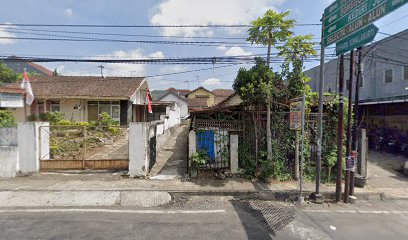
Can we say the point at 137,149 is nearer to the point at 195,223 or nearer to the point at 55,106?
the point at 195,223

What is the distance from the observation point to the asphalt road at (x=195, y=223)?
156 inches

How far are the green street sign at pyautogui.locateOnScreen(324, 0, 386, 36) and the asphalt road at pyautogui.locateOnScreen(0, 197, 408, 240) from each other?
173 inches

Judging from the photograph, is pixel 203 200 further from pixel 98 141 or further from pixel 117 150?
pixel 98 141

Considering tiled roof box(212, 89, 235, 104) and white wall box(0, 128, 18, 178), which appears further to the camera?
tiled roof box(212, 89, 235, 104)

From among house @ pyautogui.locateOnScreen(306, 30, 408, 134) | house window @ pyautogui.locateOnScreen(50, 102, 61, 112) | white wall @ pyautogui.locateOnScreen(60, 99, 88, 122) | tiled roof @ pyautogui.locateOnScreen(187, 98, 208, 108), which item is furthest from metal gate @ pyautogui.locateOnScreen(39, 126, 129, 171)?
tiled roof @ pyautogui.locateOnScreen(187, 98, 208, 108)

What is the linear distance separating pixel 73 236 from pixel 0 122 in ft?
26.6

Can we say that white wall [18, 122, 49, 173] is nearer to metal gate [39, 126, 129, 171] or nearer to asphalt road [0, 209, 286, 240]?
metal gate [39, 126, 129, 171]

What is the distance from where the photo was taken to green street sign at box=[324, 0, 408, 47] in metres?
3.82

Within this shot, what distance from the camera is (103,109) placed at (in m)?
17.8

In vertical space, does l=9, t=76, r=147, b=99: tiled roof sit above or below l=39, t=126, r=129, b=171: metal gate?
above

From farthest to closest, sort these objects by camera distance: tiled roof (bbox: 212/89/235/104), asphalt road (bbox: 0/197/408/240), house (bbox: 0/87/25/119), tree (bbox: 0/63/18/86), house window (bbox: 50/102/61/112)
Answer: tiled roof (bbox: 212/89/235/104), tree (bbox: 0/63/18/86), house window (bbox: 50/102/61/112), house (bbox: 0/87/25/119), asphalt road (bbox: 0/197/408/240)

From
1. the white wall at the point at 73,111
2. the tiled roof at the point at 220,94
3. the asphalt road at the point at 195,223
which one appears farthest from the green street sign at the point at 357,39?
the tiled roof at the point at 220,94

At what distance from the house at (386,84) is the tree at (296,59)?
21.4 feet

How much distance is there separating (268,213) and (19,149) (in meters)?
7.98
